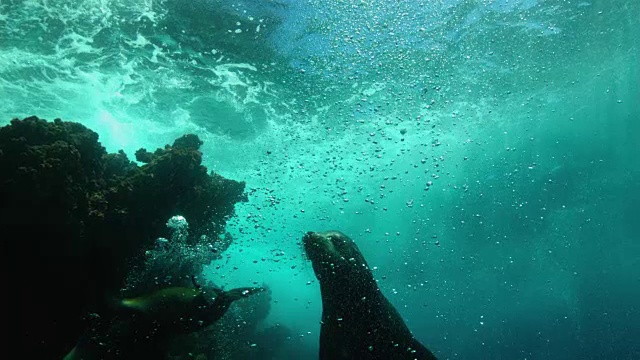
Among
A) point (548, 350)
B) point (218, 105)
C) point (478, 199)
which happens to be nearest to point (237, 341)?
point (218, 105)

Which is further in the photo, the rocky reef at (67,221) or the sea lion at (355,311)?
the sea lion at (355,311)

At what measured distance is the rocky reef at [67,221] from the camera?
5.43 metres

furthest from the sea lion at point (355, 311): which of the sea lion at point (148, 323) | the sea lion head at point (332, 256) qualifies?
the sea lion at point (148, 323)

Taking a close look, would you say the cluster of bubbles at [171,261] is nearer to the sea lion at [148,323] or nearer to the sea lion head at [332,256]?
the sea lion at [148,323]

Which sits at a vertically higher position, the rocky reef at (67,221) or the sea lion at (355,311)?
the rocky reef at (67,221)

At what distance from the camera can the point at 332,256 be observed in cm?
560

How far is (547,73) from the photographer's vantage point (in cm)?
1927

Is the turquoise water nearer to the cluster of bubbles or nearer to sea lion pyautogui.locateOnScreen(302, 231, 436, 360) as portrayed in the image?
the cluster of bubbles

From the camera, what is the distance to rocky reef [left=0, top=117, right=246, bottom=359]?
5.43m

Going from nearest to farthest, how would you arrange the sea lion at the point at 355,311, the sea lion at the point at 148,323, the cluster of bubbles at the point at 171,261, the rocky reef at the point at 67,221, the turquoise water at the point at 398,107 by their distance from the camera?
the rocky reef at the point at 67,221 < the sea lion at the point at 355,311 < the sea lion at the point at 148,323 < the cluster of bubbles at the point at 171,261 < the turquoise water at the point at 398,107

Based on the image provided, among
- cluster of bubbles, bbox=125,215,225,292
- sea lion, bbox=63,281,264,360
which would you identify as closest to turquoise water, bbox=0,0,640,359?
cluster of bubbles, bbox=125,215,225,292

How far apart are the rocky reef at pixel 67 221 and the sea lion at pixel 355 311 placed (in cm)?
436

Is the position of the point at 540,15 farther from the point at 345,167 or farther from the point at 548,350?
the point at 548,350

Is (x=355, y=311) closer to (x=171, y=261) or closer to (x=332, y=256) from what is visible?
(x=332, y=256)
